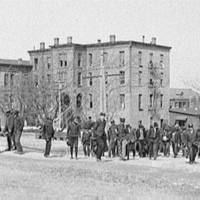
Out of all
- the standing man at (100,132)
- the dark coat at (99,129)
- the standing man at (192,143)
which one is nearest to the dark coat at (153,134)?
the standing man at (192,143)

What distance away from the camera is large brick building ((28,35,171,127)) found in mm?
77562

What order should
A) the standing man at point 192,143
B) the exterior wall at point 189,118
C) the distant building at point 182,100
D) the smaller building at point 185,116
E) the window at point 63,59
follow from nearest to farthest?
the standing man at point 192,143
the window at point 63,59
the exterior wall at point 189,118
the smaller building at point 185,116
the distant building at point 182,100

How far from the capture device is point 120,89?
7725 cm

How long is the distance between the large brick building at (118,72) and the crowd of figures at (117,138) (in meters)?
46.4

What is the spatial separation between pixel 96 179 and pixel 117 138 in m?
7.93

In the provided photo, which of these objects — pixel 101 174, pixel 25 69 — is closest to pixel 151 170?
pixel 101 174

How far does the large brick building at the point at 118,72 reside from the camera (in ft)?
254

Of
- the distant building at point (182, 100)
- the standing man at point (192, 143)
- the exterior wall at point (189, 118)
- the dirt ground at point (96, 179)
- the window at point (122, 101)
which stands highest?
the distant building at point (182, 100)

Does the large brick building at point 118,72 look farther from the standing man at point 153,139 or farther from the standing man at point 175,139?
the standing man at point 153,139

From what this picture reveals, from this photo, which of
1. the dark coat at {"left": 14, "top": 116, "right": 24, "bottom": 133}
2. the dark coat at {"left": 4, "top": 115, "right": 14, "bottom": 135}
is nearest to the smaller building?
the dark coat at {"left": 4, "top": 115, "right": 14, "bottom": 135}

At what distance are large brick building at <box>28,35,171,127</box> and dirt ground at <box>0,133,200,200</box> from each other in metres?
51.6

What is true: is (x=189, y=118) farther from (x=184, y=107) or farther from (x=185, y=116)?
(x=184, y=107)

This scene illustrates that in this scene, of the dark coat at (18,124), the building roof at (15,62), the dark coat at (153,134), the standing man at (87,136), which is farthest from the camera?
the building roof at (15,62)

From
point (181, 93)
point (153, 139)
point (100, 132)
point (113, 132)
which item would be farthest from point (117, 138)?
point (181, 93)
